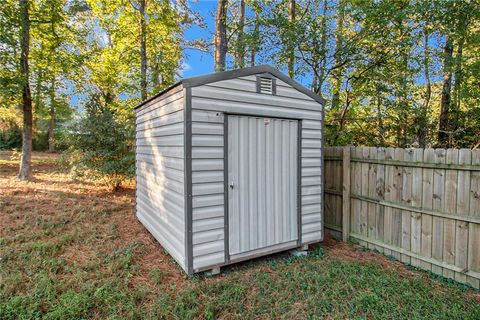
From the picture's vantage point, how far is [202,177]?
2.82 metres

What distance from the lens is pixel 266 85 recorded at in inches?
127

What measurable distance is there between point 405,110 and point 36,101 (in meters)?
12.6

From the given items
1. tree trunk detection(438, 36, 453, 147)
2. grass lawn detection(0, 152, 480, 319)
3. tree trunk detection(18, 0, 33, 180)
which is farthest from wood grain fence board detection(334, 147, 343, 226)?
tree trunk detection(18, 0, 33, 180)

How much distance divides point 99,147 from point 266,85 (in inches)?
211

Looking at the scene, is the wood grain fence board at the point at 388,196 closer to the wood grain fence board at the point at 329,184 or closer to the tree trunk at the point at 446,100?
the wood grain fence board at the point at 329,184

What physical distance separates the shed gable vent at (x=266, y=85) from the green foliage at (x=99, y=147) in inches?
184

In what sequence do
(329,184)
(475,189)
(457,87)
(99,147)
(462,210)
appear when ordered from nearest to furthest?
(475,189) < (462,210) < (329,184) < (457,87) < (99,147)

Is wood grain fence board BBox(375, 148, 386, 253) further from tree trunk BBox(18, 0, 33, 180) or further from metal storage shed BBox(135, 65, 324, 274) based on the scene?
tree trunk BBox(18, 0, 33, 180)

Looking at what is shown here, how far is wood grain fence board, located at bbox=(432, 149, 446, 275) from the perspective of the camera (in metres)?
2.92

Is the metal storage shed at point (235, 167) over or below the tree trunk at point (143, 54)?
below

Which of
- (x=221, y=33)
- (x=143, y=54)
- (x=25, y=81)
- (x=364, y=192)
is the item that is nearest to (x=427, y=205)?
(x=364, y=192)

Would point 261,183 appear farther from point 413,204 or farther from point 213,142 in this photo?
point 413,204

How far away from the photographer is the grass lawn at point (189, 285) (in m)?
2.32

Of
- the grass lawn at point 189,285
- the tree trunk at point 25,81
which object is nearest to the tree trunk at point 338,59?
the grass lawn at point 189,285
